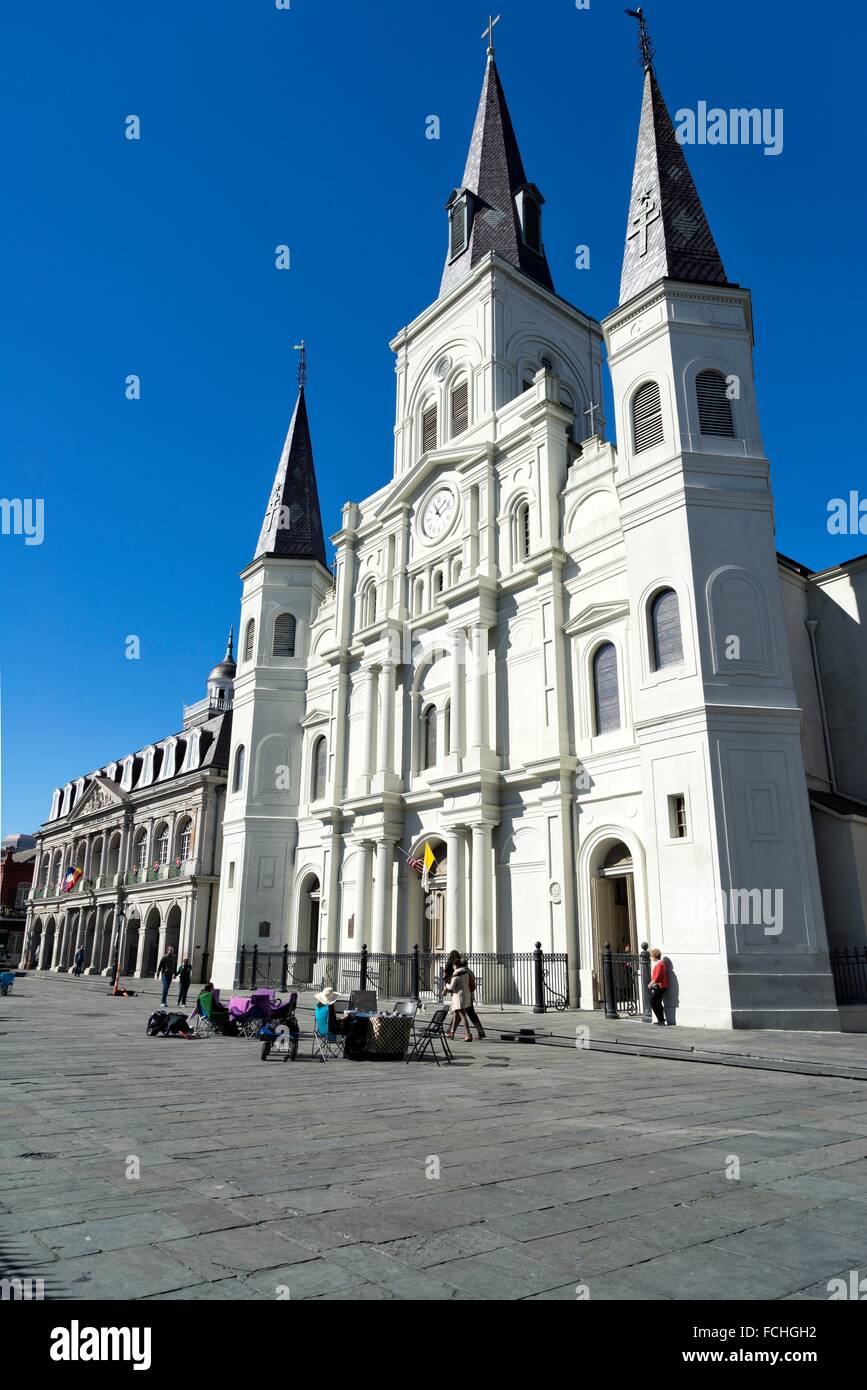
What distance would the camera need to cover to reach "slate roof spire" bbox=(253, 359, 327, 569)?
3797 centimetres

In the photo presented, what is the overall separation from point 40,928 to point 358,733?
146 ft

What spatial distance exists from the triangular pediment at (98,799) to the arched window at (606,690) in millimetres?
36911

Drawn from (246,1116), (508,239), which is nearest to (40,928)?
(508,239)

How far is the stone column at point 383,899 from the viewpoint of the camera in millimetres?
28078

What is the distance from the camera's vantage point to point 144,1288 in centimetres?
384

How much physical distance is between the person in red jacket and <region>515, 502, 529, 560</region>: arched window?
1369cm

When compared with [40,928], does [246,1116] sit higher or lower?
lower

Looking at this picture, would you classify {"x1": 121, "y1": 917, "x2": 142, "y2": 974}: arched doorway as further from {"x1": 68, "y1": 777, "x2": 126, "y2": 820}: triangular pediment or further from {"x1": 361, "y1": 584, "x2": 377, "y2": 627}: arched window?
{"x1": 361, "y1": 584, "x2": 377, "y2": 627}: arched window

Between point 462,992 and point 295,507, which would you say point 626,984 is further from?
point 295,507

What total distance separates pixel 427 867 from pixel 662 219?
755 inches

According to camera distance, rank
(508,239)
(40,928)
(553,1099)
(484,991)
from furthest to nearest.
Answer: (40,928) → (508,239) → (484,991) → (553,1099)
